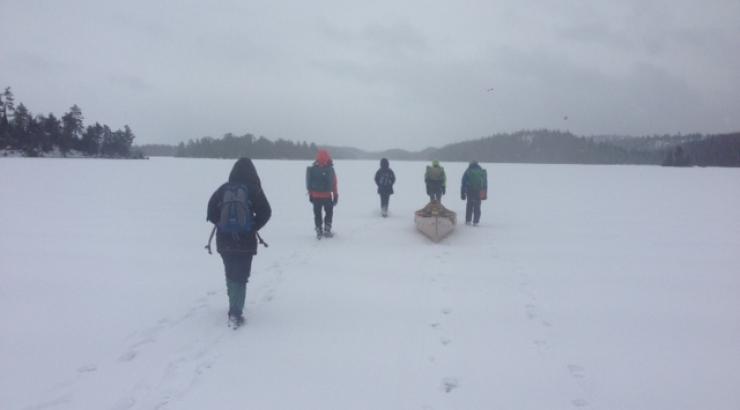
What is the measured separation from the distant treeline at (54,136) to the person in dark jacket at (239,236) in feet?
276

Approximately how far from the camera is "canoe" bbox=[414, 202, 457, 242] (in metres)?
10.5

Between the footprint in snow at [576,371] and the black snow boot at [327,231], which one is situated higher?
the black snow boot at [327,231]

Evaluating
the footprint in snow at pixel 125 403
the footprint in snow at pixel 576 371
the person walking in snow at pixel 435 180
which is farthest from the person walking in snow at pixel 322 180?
the footprint in snow at pixel 125 403

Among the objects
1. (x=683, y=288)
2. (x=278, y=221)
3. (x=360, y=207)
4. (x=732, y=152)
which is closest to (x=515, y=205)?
(x=360, y=207)

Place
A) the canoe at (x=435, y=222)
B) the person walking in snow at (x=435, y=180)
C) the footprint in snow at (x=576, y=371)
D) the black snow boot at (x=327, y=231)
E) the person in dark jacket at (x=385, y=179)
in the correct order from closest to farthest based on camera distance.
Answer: the footprint in snow at (x=576, y=371) < the canoe at (x=435, y=222) < the black snow boot at (x=327, y=231) < the person walking in snow at (x=435, y=180) < the person in dark jacket at (x=385, y=179)

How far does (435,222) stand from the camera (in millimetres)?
10523

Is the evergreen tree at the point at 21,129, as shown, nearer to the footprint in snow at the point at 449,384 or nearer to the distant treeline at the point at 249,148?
the distant treeline at the point at 249,148

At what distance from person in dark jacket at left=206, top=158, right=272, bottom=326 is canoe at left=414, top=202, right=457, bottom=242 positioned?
5.79 meters

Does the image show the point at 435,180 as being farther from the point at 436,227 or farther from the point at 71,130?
the point at 71,130

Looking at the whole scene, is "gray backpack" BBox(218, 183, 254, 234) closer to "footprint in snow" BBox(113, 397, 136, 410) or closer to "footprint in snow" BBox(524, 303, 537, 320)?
"footprint in snow" BBox(113, 397, 136, 410)

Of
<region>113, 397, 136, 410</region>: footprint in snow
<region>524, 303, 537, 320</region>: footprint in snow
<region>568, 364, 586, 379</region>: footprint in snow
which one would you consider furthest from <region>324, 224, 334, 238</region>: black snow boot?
<region>113, 397, 136, 410</region>: footprint in snow

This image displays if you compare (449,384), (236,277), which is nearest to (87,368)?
(236,277)

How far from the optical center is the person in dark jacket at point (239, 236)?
5223 mm

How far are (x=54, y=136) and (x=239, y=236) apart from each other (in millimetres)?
92055
